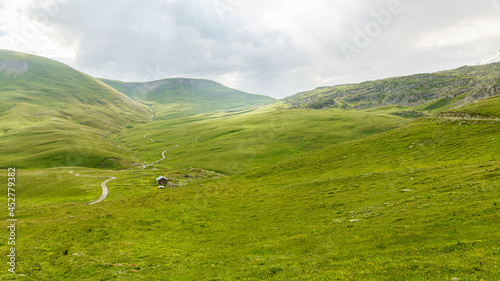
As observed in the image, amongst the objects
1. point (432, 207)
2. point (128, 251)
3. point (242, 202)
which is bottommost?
point (242, 202)

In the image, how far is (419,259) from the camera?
57.8 ft

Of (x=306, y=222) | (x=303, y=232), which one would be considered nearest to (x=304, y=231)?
(x=303, y=232)

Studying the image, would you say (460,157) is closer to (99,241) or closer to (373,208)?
(373,208)

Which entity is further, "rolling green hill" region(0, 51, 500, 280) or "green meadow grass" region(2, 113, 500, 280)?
"rolling green hill" region(0, 51, 500, 280)

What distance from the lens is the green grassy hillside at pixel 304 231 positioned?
1897 centimetres

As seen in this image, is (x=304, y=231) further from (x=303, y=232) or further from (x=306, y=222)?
(x=306, y=222)

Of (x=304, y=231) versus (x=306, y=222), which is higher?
(x=304, y=231)

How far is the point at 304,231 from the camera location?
33281 mm

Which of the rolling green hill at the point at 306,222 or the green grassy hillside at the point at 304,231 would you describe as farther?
the rolling green hill at the point at 306,222

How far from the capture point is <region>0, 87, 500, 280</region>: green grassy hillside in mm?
18969

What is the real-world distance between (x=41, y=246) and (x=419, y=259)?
48.6m

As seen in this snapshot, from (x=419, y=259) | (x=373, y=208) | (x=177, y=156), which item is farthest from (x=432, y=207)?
(x=177, y=156)

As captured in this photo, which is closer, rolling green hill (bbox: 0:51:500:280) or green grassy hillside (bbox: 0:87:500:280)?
green grassy hillside (bbox: 0:87:500:280)

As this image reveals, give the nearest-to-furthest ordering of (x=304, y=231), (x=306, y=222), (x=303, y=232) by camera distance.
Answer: (x=303, y=232)
(x=304, y=231)
(x=306, y=222)
